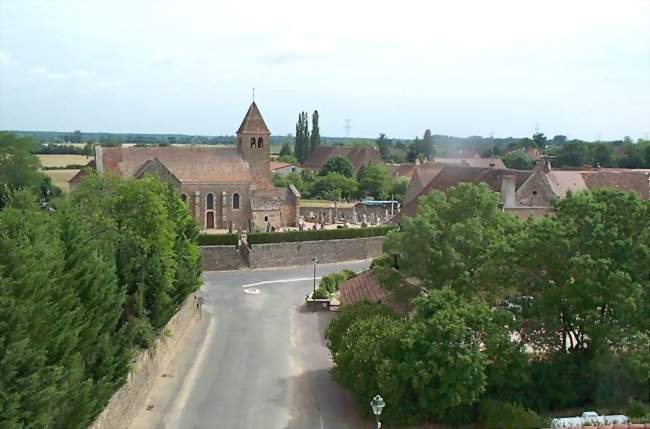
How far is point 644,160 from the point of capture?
103 m

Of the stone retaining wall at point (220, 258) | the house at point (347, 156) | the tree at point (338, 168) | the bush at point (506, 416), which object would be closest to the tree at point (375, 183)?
the tree at point (338, 168)

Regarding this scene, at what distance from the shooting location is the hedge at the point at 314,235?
56.9 m

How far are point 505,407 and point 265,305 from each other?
997 inches

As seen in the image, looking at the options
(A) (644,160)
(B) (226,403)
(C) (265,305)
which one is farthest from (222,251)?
(A) (644,160)

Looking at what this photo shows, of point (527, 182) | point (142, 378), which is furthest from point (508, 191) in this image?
point (142, 378)

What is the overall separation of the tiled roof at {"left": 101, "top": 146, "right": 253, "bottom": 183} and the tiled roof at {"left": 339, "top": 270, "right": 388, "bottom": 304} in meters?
29.5

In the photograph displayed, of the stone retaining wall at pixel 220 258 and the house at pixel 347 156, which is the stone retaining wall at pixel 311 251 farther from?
the house at pixel 347 156

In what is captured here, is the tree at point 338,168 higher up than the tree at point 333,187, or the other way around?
the tree at point 338,168

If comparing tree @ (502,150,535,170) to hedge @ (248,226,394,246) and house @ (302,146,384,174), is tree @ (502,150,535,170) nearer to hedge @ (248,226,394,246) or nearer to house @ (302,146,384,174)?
house @ (302,146,384,174)

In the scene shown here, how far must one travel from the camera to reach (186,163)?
66188 millimetres

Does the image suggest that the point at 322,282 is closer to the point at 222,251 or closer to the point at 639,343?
the point at 222,251

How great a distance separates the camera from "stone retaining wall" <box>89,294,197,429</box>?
78.1ft

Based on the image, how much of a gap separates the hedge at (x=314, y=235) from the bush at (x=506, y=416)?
109 ft

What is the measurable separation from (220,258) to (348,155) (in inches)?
2721
